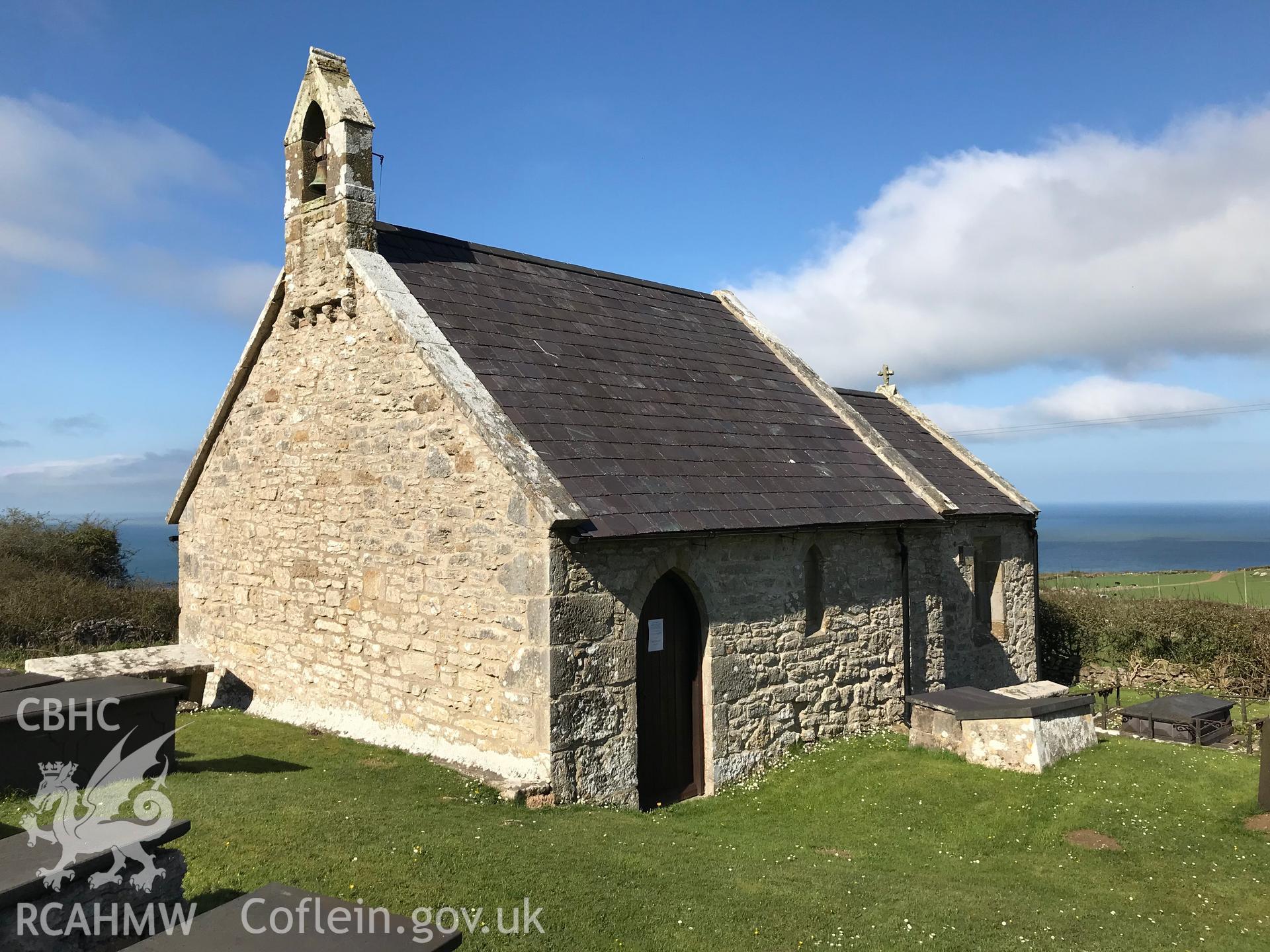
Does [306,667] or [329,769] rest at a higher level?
[306,667]

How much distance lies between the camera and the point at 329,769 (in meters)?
10.0

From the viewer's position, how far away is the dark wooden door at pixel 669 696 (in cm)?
1074

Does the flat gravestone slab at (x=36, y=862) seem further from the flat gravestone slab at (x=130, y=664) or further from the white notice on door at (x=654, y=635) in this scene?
the flat gravestone slab at (x=130, y=664)

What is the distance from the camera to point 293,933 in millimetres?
3689

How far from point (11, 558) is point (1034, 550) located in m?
24.1

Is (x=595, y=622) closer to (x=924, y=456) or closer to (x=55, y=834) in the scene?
(x=55, y=834)

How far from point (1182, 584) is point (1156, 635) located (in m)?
15.0

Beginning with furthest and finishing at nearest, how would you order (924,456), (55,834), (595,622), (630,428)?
(924,456)
(630,428)
(595,622)
(55,834)

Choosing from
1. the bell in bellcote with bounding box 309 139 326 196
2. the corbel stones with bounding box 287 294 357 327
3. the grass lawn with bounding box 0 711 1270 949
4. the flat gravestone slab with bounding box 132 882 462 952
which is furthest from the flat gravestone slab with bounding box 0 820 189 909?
the bell in bellcote with bounding box 309 139 326 196

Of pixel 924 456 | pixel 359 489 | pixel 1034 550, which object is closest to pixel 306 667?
pixel 359 489

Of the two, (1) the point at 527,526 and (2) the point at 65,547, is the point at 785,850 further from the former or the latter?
(2) the point at 65,547

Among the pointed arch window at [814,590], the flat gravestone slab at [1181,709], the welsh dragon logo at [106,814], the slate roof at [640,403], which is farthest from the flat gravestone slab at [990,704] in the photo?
the welsh dragon logo at [106,814]

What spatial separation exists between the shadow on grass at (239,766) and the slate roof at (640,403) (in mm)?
4598

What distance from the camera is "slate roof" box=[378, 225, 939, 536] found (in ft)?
35.9
